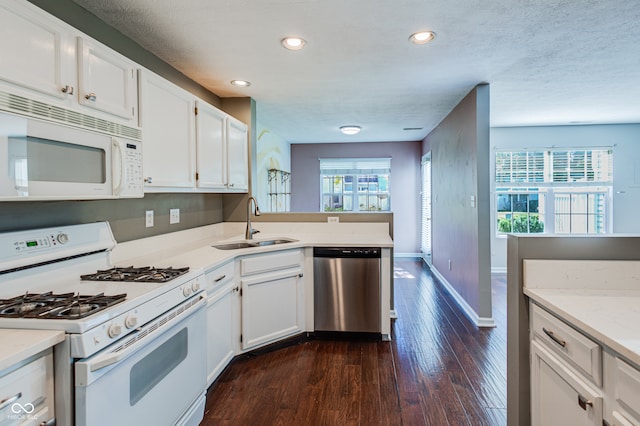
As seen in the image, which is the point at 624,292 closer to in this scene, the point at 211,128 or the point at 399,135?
the point at 211,128

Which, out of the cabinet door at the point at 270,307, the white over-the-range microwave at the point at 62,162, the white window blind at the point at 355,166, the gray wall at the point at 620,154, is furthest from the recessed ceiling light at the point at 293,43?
the gray wall at the point at 620,154

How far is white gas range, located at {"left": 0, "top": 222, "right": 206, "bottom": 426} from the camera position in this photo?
1084 millimetres

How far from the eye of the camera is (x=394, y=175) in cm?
696

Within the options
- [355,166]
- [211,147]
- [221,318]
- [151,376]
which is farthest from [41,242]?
[355,166]

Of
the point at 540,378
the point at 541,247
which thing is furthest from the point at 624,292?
the point at 540,378

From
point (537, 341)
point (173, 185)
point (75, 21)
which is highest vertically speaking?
point (75, 21)

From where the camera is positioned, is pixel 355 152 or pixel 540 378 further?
pixel 355 152

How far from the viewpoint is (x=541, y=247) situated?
1.48m

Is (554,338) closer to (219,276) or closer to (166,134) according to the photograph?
(219,276)

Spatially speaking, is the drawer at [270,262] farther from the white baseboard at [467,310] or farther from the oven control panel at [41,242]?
the white baseboard at [467,310]

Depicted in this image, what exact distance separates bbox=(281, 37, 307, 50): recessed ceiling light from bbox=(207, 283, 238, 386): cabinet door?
1712 millimetres

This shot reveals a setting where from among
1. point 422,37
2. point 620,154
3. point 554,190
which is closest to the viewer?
point 422,37

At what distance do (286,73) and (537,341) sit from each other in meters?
2.62

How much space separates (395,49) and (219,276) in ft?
6.56
